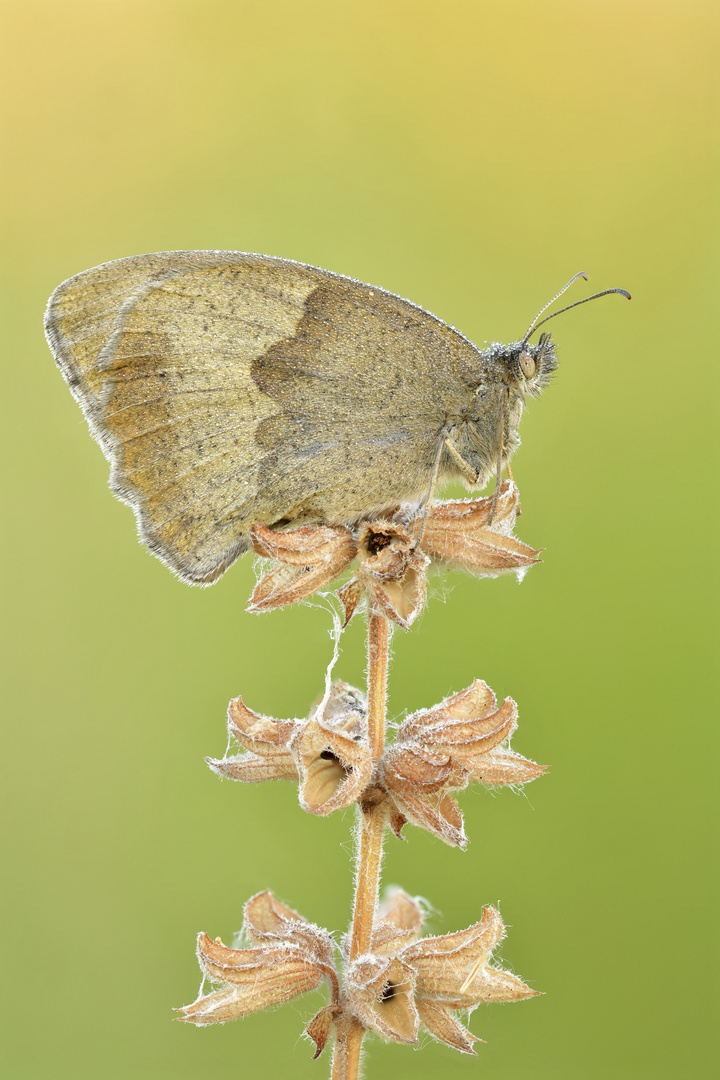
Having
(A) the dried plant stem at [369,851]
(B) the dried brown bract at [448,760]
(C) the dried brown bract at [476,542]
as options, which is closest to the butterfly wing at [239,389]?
(C) the dried brown bract at [476,542]

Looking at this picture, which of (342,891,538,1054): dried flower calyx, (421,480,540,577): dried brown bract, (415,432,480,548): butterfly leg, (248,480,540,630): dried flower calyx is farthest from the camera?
(415,432,480,548): butterfly leg

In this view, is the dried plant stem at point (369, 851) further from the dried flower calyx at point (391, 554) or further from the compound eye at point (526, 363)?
the compound eye at point (526, 363)

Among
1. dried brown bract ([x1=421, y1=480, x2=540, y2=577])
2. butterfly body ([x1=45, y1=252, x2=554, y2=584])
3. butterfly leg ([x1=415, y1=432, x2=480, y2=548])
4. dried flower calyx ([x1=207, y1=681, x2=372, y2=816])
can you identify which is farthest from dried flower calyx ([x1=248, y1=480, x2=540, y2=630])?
dried flower calyx ([x1=207, y1=681, x2=372, y2=816])

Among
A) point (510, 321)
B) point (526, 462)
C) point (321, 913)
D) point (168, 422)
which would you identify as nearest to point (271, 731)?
point (168, 422)

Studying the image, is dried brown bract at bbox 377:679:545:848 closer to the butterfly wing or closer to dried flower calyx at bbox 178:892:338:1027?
dried flower calyx at bbox 178:892:338:1027

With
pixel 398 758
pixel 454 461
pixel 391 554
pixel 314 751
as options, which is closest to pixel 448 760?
pixel 398 758

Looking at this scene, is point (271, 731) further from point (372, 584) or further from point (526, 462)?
point (526, 462)
